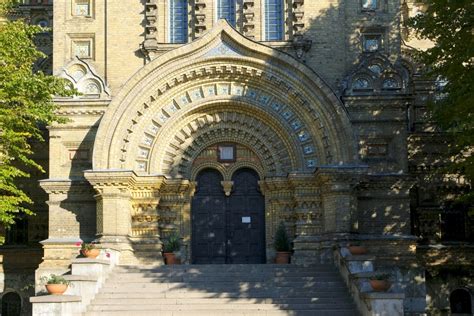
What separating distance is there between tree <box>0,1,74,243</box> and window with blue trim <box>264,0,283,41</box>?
741 cm

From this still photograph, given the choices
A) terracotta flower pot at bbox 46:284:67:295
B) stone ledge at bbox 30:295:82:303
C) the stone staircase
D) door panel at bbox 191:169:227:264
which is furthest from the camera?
door panel at bbox 191:169:227:264

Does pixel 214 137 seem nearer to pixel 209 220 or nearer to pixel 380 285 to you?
pixel 209 220

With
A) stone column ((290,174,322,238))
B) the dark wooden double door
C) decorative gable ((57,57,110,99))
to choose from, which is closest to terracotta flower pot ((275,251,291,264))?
stone column ((290,174,322,238))

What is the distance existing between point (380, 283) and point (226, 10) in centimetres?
1160

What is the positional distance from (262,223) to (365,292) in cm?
697

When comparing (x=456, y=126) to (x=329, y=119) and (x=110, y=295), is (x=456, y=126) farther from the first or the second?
(x=110, y=295)

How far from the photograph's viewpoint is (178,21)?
27.7 m

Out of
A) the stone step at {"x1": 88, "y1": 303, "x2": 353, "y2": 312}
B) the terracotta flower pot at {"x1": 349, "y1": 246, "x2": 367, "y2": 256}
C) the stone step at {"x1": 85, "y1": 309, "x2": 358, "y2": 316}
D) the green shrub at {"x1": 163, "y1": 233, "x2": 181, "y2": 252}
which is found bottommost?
the stone step at {"x1": 85, "y1": 309, "x2": 358, "y2": 316}

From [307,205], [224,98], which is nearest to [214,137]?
[224,98]

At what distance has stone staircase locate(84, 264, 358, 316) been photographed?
853 inches

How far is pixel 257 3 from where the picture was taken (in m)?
27.4

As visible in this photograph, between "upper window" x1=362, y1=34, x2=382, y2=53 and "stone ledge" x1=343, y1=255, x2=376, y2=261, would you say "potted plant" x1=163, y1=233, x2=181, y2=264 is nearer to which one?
"stone ledge" x1=343, y1=255, x2=376, y2=261

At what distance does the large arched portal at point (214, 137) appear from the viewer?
2572cm

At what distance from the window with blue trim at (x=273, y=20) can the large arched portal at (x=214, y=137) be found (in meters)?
1.55
